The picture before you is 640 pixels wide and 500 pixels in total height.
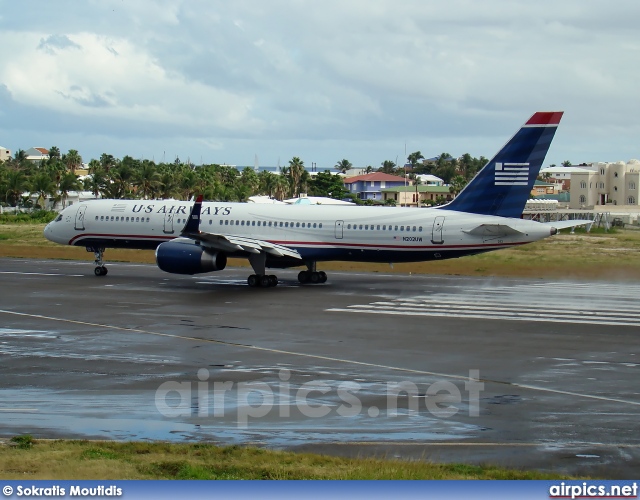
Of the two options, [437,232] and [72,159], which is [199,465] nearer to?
Answer: [437,232]

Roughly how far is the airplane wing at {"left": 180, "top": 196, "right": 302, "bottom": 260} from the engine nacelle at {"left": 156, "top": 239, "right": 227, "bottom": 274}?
49 cm

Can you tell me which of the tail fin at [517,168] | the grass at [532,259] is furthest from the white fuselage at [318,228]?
the grass at [532,259]

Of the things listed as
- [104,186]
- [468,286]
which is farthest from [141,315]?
[104,186]

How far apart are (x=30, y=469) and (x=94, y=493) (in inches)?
84.7

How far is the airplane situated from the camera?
37.4m

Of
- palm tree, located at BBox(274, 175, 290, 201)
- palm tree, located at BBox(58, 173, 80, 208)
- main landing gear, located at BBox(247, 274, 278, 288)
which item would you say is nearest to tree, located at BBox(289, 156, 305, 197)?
palm tree, located at BBox(274, 175, 290, 201)

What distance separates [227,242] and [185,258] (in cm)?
188

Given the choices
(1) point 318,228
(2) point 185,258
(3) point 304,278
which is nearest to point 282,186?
(3) point 304,278

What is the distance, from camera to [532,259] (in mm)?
50469

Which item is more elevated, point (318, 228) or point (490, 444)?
point (318, 228)

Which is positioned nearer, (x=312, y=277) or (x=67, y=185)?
(x=312, y=277)

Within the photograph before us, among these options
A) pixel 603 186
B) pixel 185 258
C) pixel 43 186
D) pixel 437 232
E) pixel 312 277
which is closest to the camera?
pixel 185 258

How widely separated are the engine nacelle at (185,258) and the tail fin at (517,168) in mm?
11704

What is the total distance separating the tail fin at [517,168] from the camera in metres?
37.4
